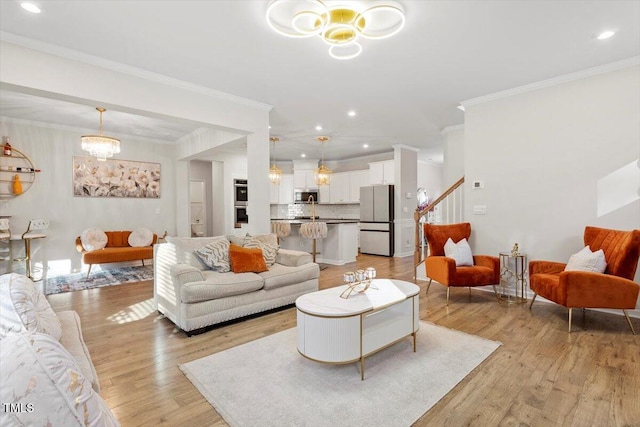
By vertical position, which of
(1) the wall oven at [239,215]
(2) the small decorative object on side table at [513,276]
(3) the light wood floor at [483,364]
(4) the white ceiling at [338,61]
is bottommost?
(3) the light wood floor at [483,364]

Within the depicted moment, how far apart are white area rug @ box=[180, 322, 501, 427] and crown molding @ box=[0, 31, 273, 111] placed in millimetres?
3178

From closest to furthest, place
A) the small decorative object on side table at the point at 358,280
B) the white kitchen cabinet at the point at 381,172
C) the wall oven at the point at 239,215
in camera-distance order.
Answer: the small decorative object on side table at the point at 358,280 < the white kitchen cabinet at the point at 381,172 < the wall oven at the point at 239,215

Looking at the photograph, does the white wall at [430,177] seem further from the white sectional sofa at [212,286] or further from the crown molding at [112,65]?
the white sectional sofa at [212,286]

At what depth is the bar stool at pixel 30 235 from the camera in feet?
16.6

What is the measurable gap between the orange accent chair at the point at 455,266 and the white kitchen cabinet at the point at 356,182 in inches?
166

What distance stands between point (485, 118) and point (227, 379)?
4.64 metres

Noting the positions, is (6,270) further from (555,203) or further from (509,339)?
(555,203)

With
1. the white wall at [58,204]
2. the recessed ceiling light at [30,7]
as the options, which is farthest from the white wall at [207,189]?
the recessed ceiling light at [30,7]

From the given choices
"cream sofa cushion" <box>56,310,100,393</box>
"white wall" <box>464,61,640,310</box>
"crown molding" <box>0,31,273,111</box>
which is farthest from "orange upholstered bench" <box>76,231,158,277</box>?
"white wall" <box>464,61,640,310</box>

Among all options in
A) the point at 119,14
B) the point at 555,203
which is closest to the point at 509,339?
the point at 555,203

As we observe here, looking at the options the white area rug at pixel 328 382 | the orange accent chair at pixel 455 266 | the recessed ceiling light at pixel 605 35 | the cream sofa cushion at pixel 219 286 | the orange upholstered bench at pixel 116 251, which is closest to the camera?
the white area rug at pixel 328 382

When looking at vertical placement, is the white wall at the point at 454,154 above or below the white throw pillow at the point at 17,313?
above

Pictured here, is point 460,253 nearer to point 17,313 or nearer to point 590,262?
point 590,262

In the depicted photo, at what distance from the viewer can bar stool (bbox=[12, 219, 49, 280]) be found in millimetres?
5052
